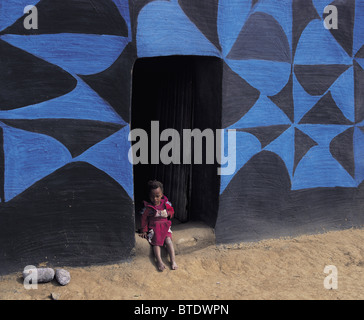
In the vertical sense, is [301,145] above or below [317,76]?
below

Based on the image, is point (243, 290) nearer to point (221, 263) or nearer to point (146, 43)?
point (221, 263)

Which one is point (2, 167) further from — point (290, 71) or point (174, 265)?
point (290, 71)

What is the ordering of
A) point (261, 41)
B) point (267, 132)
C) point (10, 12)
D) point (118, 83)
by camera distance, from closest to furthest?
1. point (10, 12)
2. point (118, 83)
3. point (261, 41)
4. point (267, 132)

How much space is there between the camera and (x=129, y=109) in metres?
3.97

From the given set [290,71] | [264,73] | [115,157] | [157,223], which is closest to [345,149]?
[290,71]

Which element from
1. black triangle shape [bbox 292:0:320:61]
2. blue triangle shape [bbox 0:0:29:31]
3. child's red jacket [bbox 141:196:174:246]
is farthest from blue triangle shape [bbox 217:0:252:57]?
blue triangle shape [bbox 0:0:29:31]

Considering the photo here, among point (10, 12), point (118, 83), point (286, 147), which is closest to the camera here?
point (10, 12)

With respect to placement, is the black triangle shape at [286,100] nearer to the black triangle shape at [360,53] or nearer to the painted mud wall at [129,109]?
the painted mud wall at [129,109]

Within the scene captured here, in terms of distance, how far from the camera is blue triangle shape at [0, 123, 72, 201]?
370cm

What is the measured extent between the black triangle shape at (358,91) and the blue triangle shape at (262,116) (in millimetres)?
1092

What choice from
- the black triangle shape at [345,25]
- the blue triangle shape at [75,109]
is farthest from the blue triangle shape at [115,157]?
the black triangle shape at [345,25]

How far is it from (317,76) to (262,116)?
93 centimetres

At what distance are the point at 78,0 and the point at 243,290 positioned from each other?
3135 millimetres

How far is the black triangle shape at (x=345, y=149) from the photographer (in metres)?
5.08
